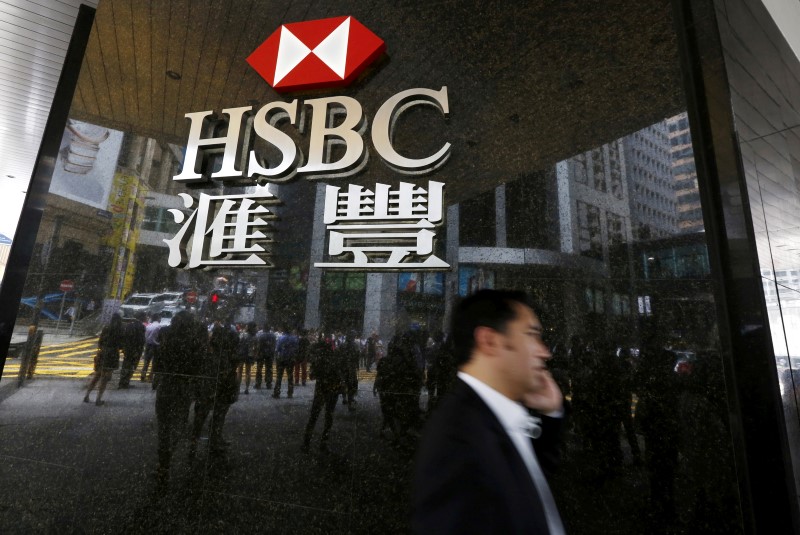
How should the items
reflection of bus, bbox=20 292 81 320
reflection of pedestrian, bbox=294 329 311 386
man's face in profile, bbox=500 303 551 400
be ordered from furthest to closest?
reflection of bus, bbox=20 292 81 320 < reflection of pedestrian, bbox=294 329 311 386 < man's face in profile, bbox=500 303 551 400

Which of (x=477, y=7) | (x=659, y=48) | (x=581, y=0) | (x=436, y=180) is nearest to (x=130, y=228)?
(x=436, y=180)

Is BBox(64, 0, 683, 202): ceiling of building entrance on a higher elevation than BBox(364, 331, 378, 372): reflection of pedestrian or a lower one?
higher

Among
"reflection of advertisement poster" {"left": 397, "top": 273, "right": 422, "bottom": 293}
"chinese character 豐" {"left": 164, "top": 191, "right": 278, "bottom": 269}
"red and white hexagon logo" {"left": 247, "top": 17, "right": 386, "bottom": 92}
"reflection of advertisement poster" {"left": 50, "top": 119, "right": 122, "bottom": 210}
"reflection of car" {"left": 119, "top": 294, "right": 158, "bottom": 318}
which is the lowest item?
"reflection of car" {"left": 119, "top": 294, "right": 158, "bottom": 318}

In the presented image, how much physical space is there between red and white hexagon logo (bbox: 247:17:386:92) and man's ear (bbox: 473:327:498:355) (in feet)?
8.04

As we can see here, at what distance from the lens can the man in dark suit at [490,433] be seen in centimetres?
92

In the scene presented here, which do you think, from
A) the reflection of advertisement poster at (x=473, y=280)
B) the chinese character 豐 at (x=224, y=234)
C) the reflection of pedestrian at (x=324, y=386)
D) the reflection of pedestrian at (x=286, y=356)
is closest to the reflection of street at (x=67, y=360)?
the chinese character 豐 at (x=224, y=234)

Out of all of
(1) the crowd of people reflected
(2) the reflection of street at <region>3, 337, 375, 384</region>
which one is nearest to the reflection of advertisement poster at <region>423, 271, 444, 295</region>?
(1) the crowd of people reflected

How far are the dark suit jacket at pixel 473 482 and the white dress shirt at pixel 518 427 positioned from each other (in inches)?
1.4

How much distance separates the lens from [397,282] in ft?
8.93

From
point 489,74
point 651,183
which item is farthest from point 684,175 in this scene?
point 489,74

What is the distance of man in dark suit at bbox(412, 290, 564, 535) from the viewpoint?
917 millimetres

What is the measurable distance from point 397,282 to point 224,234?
1341 mm

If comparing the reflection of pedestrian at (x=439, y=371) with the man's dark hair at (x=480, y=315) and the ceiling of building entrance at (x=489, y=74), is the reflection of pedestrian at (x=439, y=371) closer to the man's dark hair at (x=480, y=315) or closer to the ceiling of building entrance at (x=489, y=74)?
the ceiling of building entrance at (x=489, y=74)

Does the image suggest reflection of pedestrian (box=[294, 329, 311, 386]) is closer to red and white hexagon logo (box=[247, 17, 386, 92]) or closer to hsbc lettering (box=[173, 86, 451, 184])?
hsbc lettering (box=[173, 86, 451, 184])
